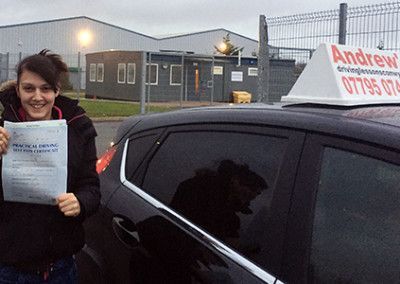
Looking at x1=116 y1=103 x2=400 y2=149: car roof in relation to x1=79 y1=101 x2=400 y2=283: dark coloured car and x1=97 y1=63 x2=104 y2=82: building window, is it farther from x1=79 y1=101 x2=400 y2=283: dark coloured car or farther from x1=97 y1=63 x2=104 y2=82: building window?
x1=97 y1=63 x2=104 y2=82: building window

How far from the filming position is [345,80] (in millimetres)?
2367

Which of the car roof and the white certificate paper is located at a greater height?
the car roof

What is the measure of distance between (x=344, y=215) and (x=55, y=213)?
116cm

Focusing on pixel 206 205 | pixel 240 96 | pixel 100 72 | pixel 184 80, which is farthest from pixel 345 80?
pixel 100 72

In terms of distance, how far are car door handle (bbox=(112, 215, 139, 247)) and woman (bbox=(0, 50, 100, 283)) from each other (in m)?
0.18

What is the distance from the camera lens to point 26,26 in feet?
161

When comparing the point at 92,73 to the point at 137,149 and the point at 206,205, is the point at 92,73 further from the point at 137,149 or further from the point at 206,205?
the point at 206,205

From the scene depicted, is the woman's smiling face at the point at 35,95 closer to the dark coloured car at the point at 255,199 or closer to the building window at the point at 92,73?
the dark coloured car at the point at 255,199

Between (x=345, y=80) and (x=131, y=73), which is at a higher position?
(x=131, y=73)

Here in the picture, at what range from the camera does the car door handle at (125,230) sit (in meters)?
2.58

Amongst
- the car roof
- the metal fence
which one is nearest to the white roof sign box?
the car roof

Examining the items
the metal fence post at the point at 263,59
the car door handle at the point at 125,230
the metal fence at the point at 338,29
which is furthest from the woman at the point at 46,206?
the metal fence post at the point at 263,59

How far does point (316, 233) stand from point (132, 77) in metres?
28.9

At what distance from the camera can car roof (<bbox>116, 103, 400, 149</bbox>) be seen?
6.16ft
